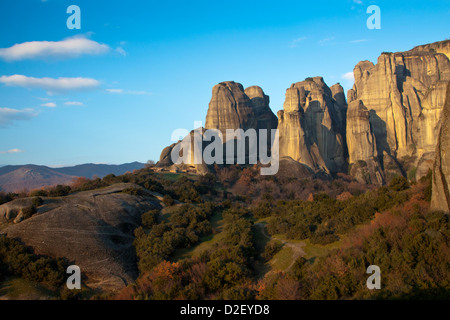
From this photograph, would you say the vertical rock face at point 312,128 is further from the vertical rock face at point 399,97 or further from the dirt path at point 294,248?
the dirt path at point 294,248

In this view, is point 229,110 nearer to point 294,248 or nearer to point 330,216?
point 330,216

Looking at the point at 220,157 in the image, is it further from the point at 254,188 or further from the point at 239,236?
the point at 239,236

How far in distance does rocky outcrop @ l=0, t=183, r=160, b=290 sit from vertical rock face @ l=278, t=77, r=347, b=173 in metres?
45.9

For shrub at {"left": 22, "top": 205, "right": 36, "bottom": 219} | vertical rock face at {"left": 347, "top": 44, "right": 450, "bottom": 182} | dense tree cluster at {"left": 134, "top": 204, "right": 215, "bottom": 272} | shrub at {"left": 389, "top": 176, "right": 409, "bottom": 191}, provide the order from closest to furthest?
dense tree cluster at {"left": 134, "top": 204, "right": 215, "bottom": 272} → shrub at {"left": 22, "top": 205, "right": 36, "bottom": 219} → shrub at {"left": 389, "top": 176, "right": 409, "bottom": 191} → vertical rock face at {"left": 347, "top": 44, "right": 450, "bottom": 182}

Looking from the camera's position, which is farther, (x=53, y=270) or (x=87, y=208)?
(x=87, y=208)

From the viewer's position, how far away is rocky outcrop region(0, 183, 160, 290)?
19.3m

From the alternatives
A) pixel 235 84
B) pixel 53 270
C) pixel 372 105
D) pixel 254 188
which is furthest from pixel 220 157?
pixel 53 270

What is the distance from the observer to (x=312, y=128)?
74750 mm

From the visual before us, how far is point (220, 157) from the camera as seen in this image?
2608 inches

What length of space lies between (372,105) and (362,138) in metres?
10.3

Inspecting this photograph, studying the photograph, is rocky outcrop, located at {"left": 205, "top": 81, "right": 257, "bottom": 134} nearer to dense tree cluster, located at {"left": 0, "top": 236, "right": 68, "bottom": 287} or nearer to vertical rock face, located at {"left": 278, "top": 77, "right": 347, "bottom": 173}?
vertical rock face, located at {"left": 278, "top": 77, "right": 347, "bottom": 173}

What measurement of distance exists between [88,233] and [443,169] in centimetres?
1848

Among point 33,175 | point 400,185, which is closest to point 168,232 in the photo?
point 400,185

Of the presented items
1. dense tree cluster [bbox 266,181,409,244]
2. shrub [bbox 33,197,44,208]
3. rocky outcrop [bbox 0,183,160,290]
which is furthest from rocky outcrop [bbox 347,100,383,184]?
shrub [bbox 33,197,44,208]
